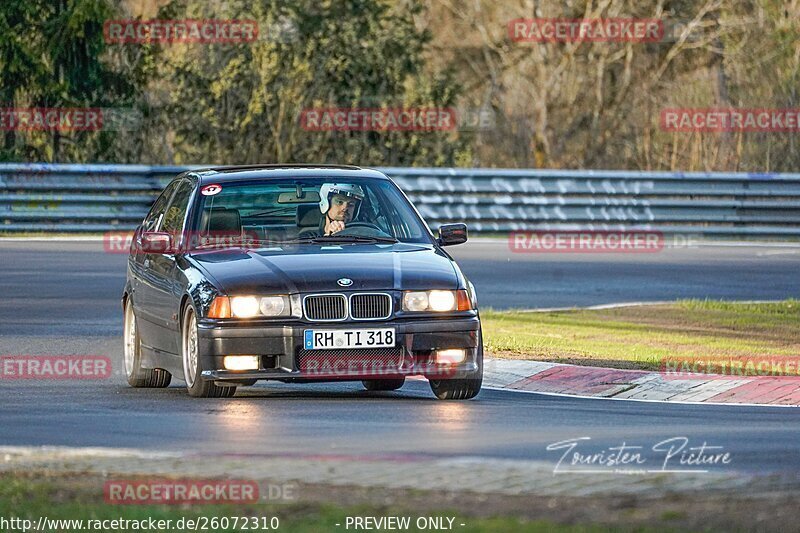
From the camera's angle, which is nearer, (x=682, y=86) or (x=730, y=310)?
(x=730, y=310)

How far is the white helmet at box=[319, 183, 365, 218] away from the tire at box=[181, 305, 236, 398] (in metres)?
1.33

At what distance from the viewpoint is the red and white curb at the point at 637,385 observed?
1282cm

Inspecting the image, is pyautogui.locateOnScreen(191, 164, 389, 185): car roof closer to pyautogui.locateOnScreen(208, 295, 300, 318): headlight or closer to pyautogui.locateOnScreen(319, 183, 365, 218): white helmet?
pyautogui.locateOnScreen(319, 183, 365, 218): white helmet

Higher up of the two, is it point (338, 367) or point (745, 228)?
point (338, 367)

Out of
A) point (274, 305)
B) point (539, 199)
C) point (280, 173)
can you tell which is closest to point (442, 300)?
point (274, 305)

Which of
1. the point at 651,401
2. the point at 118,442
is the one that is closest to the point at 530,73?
the point at 651,401

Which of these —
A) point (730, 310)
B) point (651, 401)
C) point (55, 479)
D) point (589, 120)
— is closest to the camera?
point (55, 479)

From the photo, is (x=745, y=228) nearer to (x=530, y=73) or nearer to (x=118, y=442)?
(x=530, y=73)

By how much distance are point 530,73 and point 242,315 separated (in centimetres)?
3322

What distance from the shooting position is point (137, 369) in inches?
539

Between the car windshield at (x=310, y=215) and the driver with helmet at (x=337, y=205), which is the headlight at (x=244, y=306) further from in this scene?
the driver with helmet at (x=337, y=205)

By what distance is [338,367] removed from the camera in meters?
11.8

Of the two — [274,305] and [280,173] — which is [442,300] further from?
[280,173]

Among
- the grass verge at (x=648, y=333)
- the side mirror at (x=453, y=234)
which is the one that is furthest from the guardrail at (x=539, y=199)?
the side mirror at (x=453, y=234)
